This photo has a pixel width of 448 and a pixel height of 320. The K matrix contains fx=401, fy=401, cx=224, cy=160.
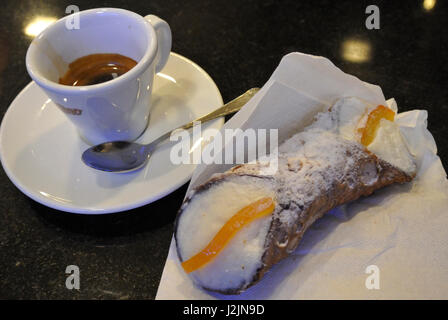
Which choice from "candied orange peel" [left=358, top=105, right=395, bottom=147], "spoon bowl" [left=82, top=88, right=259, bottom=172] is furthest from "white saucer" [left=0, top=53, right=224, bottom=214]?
"candied orange peel" [left=358, top=105, right=395, bottom=147]

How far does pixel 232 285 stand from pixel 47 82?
0.60 meters

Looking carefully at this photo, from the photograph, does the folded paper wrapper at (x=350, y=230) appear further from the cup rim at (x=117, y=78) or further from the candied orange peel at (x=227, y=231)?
the cup rim at (x=117, y=78)

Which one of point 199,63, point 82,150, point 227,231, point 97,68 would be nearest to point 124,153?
point 82,150

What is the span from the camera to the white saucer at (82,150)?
0.94 metres

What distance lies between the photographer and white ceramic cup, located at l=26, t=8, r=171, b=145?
91 centimetres

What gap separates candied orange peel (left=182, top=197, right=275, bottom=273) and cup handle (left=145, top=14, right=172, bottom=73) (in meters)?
0.49

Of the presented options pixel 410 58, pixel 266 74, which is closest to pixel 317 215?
pixel 266 74

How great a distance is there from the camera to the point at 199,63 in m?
1.40

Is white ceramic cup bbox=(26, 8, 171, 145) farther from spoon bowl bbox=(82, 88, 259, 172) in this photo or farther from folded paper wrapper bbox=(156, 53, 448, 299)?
folded paper wrapper bbox=(156, 53, 448, 299)

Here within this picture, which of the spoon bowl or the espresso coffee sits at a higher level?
the espresso coffee

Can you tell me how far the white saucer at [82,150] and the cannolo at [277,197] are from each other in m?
0.18

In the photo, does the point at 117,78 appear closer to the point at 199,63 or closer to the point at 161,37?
the point at 161,37

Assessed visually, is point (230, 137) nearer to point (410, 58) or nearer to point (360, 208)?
point (360, 208)
